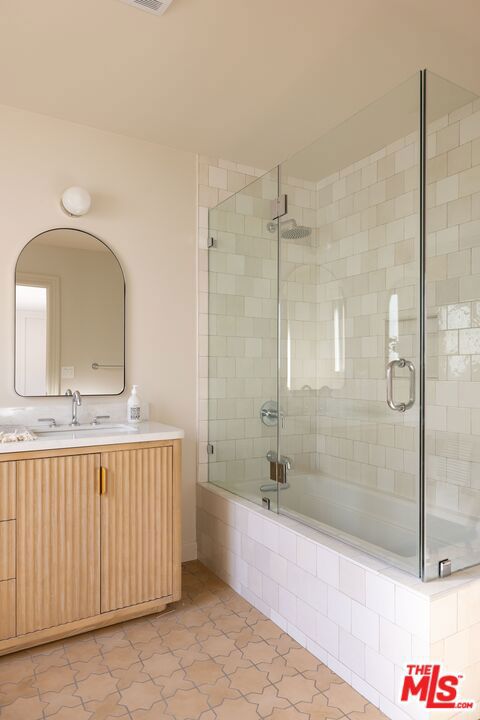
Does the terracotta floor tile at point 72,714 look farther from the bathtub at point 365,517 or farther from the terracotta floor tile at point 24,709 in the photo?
the bathtub at point 365,517

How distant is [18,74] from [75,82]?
25cm

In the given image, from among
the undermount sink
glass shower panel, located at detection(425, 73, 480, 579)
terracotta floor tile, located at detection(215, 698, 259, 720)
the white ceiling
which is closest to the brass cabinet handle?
the undermount sink

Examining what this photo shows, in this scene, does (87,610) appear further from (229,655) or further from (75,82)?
(75,82)

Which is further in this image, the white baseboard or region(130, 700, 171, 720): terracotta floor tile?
the white baseboard

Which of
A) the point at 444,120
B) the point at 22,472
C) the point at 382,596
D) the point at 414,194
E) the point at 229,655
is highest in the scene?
the point at 444,120

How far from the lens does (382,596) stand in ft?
5.62

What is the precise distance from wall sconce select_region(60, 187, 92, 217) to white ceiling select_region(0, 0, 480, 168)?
41 cm

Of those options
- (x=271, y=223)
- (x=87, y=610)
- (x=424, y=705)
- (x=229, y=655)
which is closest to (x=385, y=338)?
(x=271, y=223)

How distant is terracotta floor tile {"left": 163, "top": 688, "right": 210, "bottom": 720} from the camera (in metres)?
1.69

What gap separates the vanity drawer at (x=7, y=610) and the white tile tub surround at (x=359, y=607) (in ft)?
3.58

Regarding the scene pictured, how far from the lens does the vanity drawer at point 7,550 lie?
197 cm

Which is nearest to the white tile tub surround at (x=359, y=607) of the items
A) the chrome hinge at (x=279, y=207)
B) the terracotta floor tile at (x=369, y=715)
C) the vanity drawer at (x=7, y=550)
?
the terracotta floor tile at (x=369, y=715)

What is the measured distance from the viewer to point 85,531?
7.07 feet

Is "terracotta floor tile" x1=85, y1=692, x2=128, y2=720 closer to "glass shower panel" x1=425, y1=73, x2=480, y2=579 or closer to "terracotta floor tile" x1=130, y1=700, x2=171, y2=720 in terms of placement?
"terracotta floor tile" x1=130, y1=700, x2=171, y2=720
